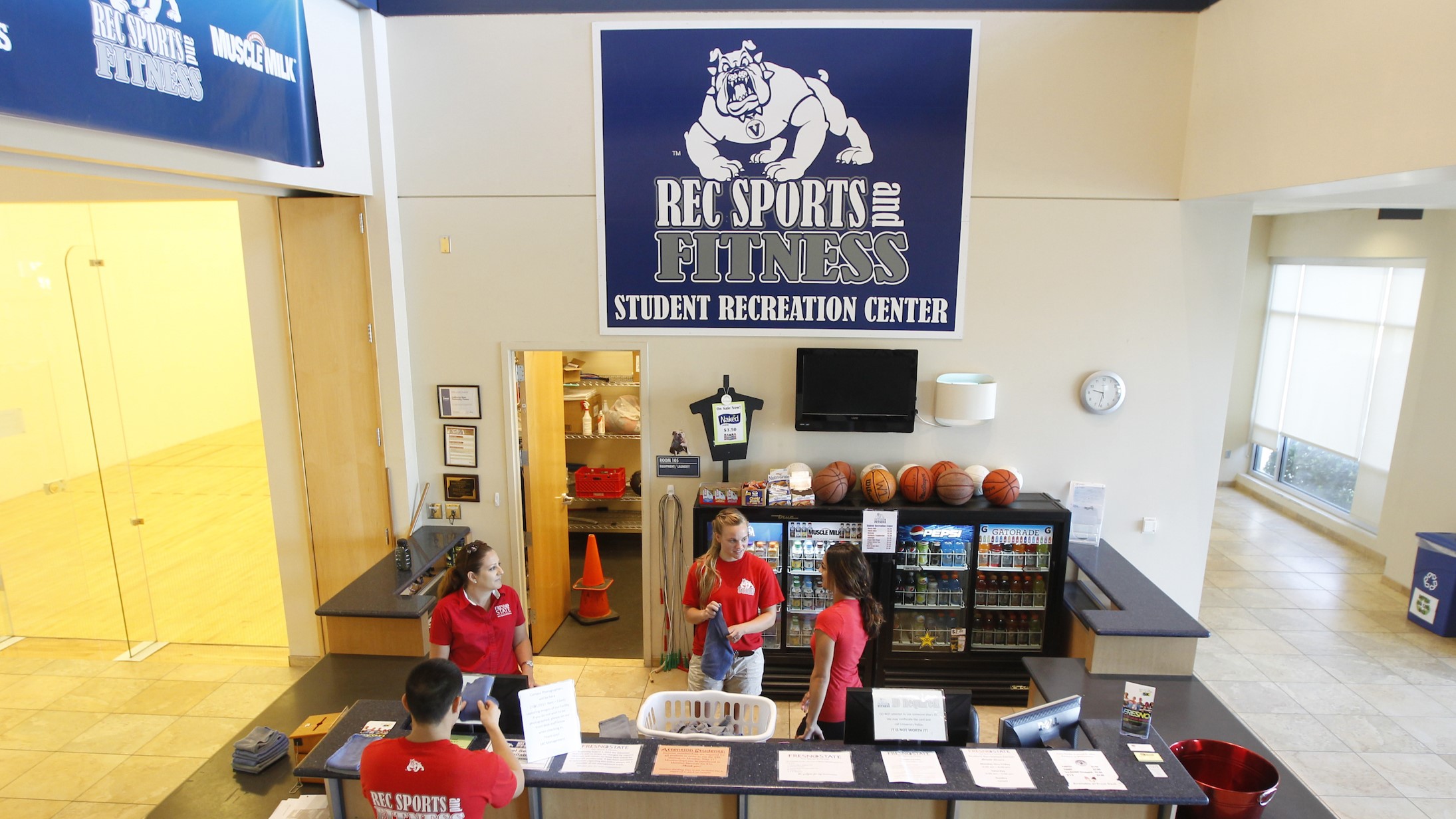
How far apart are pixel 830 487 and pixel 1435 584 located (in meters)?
5.86

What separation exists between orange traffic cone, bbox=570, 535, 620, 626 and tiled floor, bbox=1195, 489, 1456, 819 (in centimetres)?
501

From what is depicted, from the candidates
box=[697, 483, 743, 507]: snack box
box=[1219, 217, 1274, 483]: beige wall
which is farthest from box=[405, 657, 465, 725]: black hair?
box=[1219, 217, 1274, 483]: beige wall

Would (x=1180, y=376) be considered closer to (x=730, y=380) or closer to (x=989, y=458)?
(x=989, y=458)

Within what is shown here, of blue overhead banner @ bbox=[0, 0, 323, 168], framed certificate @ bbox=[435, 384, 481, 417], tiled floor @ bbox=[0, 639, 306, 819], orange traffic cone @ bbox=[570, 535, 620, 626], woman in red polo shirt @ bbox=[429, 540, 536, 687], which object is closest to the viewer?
blue overhead banner @ bbox=[0, 0, 323, 168]

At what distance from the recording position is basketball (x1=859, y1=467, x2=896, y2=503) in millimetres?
5512

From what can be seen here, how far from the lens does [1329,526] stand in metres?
9.37

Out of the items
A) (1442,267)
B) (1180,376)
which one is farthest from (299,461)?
(1442,267)

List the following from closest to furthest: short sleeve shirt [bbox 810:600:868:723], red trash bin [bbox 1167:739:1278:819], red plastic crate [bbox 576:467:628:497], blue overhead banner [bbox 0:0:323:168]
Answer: blue overhead banner [bbox 0:0:323:168], red trash bin [bbox 1167:739:1278:819], short sleeve shirt [bbox 810:600:868:723], red plastic crate [bbox 576:467:628:497]

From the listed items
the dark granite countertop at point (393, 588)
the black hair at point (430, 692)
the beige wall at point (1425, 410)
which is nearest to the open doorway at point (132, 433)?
the dark granite countertop at point (393, 588)

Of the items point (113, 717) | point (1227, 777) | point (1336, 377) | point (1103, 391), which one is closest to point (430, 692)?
point (1227, 777)

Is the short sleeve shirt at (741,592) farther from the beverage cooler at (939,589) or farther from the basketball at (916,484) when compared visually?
the basketball at (916,484)

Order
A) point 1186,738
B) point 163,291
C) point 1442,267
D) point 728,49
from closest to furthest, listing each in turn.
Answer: point 1186,738 → point 728,49 → point 163,291 → point 1442,267

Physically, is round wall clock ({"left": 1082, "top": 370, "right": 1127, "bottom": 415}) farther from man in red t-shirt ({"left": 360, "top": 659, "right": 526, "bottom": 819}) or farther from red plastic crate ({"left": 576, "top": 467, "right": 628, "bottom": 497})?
man in red t-shirt ({"left": 360, "top": 659, "right": 526, "bottom": 819})

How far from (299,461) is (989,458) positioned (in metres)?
5.23
